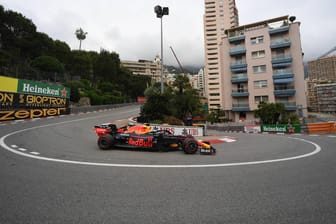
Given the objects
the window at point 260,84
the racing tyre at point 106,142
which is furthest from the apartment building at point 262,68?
the racing tyre at point 106,142

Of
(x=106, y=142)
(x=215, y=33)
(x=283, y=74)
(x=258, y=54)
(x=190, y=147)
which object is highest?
(x=215, y=33)

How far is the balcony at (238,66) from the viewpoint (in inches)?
1220

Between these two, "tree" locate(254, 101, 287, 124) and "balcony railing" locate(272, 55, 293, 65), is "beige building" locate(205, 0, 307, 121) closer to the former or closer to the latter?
"balcony railing" locate(272, 55, 293, 65)

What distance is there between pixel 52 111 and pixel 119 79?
124ft

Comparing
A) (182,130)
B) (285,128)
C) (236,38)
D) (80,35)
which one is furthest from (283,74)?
(80,35)

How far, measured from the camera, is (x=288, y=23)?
28.6 meters

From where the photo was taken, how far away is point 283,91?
28.0 meters

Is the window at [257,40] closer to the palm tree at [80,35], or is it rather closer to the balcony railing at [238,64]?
the balcony railing at [238,64]

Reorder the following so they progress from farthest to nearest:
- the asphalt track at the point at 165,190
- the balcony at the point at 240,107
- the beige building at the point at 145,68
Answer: the beige building at the point at 145,68
the balcony at the point at 240,107
the asphalt track at the point at 165,190

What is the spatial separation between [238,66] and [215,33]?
4525 centimetres

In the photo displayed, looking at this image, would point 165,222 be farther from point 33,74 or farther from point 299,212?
point 33,74

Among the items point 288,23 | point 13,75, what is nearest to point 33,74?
point 13,75

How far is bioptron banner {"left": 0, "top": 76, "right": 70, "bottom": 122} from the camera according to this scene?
1312cm

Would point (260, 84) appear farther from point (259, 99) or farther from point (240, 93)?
point (240, 93)
